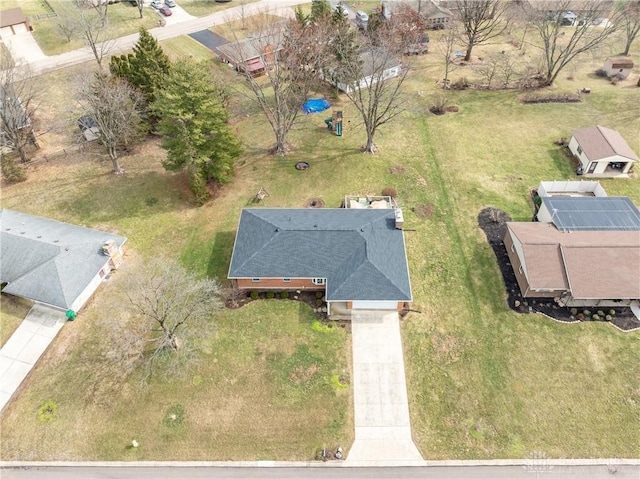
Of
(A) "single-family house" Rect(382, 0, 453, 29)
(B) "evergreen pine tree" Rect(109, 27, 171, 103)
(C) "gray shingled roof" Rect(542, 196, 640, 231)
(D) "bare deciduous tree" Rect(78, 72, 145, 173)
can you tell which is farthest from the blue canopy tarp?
(C) "gray shingled roof" Rect(542, 196, 640, 231)

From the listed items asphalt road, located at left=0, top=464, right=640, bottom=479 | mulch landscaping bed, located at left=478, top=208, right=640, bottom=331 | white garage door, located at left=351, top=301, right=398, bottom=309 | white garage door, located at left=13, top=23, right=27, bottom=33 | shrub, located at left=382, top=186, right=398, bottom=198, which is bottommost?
asphalt road, located at left=0, top=464, right=640, bottom=479

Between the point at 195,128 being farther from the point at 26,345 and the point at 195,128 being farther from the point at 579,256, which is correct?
the point at 579,256

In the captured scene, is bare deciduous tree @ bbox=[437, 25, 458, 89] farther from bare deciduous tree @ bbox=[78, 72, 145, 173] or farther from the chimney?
bare deciduous tree @ bbox=[78, 72, 145, 173]

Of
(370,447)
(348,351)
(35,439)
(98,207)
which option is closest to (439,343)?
(348,351)

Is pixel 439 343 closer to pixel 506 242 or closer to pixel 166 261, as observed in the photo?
pixel 506 242

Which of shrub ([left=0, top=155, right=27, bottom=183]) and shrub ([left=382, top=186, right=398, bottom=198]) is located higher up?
shrub ([left=0, top=155, right=27, bottom=183])

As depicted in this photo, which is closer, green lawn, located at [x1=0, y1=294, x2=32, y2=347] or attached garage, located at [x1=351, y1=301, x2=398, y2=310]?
green lawn, located at [x1=0, y1=294, x2=32, y2=347]
